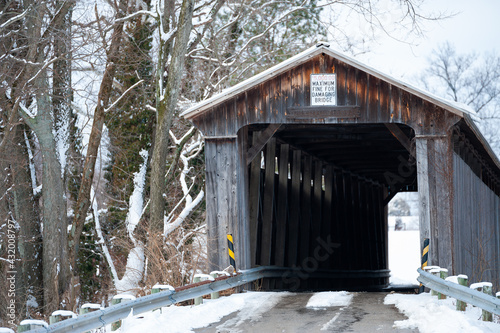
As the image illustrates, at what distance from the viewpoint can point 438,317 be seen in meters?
6.60

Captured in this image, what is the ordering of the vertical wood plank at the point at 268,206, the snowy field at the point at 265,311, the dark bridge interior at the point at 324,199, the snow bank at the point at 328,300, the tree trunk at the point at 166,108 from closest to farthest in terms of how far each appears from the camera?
the snowy field at the point at 265,311
the snow bank at the point at 328,300
the tree trunk at the point at 166,108
the vertical wood plank at the point at 268,206
the dark bridge interior at the point at 324,199

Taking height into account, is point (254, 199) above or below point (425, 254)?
above

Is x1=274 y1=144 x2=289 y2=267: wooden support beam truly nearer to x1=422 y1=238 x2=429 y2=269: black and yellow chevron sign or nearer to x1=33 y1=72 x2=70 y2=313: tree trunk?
x1=422 y1=238 x2=429 y2=269: black and yellow chevron sign

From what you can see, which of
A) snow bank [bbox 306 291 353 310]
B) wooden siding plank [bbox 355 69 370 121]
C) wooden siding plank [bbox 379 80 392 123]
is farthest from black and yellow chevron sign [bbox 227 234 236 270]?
wooden siding plank [bbox 379 80 392 123]

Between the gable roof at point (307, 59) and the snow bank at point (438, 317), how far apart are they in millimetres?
3089

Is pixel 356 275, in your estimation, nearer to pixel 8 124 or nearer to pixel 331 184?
pixel 331 184

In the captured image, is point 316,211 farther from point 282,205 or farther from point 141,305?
point 141,305

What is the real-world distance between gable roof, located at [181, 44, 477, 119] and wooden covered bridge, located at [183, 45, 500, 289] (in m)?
0.02

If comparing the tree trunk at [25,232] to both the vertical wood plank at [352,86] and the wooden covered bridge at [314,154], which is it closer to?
the wooden covered bridge at [314,154]

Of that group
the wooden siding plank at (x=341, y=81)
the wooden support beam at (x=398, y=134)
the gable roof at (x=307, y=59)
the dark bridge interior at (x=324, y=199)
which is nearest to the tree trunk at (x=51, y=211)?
the gable roof at (x=307, y=59)

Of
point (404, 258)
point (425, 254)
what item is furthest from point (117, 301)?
point (404, 258)

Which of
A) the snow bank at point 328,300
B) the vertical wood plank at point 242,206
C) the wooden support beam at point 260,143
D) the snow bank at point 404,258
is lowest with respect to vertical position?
the snow bank at point 404,258

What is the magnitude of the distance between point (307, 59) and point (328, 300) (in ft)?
13.0

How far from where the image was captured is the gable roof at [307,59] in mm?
9742
